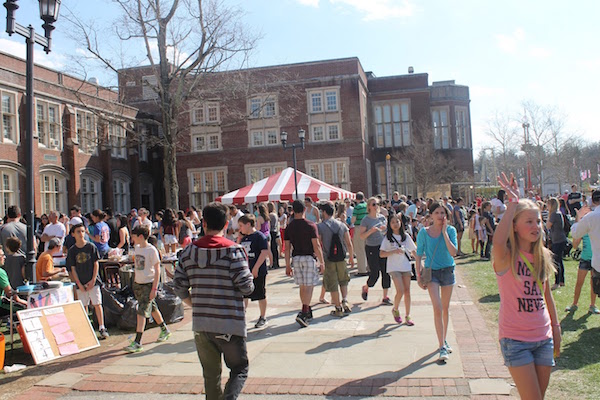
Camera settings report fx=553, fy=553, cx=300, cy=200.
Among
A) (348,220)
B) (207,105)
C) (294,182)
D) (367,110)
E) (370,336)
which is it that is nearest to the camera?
(370,336)

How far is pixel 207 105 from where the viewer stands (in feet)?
126

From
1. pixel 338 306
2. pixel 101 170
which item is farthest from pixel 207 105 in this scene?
pixel 338 306

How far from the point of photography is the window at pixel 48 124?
2652 centimetres

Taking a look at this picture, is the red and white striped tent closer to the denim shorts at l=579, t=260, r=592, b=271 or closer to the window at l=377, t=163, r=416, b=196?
the denim shorts at l=579, t=260, r=592, b=271

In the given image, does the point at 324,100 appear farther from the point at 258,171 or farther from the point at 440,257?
the point at 440,257

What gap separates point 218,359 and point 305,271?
163 inches

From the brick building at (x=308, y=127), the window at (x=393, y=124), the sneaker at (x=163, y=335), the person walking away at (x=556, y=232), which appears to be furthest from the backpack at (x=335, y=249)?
the window at (x=393, y=124)

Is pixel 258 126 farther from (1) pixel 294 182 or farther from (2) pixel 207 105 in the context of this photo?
(1) pixel 294 182

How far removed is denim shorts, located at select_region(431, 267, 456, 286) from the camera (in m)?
6.41

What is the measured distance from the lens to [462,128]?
45438 millimetres

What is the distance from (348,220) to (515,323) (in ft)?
45.1

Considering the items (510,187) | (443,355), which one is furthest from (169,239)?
(510,187)

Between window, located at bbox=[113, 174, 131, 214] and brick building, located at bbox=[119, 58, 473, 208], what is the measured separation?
17.7ft

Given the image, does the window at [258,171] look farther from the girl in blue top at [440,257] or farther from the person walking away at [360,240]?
the girl in blue top at [440,257]
